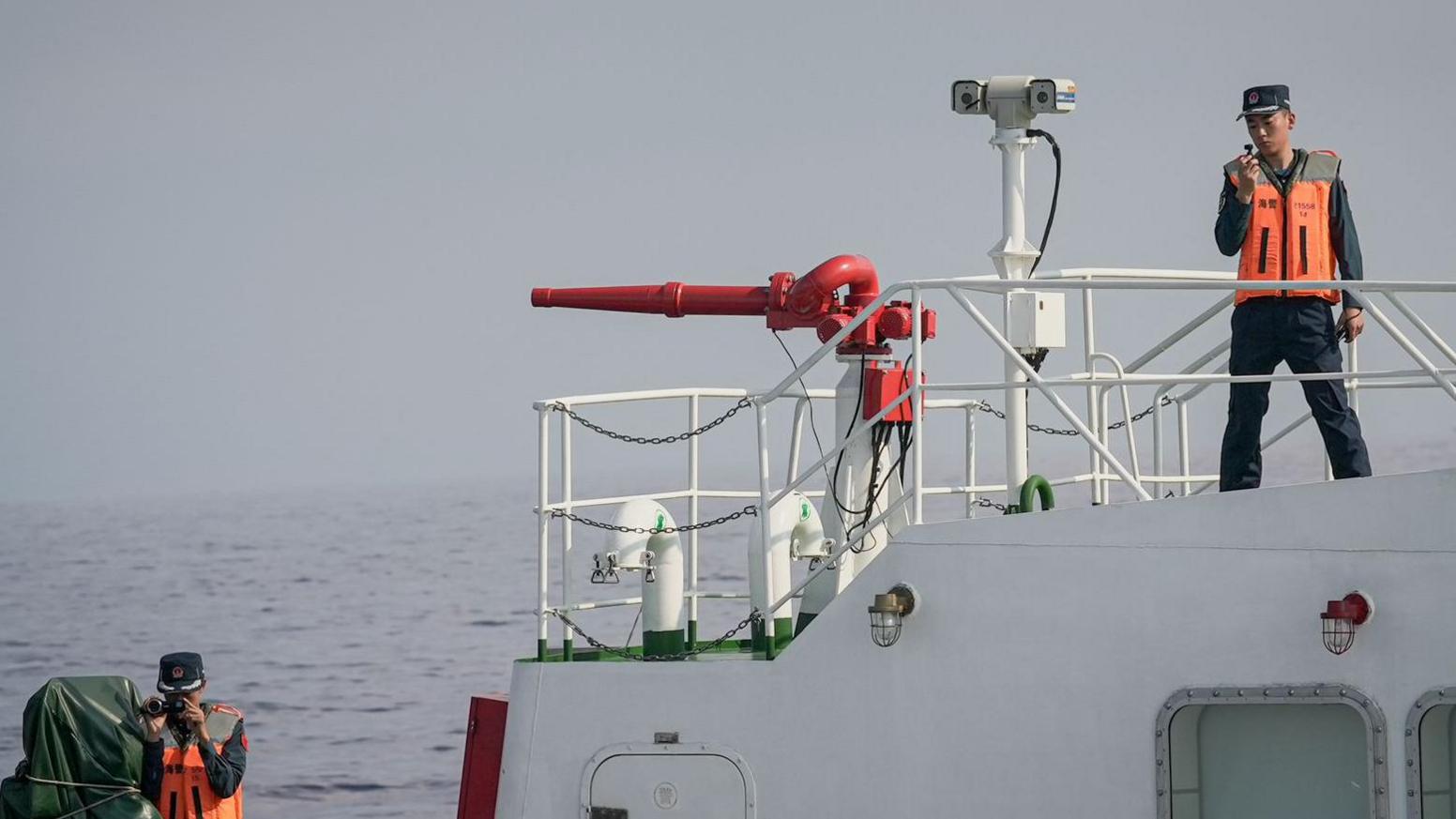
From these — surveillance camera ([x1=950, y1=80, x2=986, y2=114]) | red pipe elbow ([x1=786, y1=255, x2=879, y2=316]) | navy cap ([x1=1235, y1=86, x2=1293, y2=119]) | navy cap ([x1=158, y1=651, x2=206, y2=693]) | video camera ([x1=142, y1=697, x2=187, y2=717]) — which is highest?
surveillance camera ([x1=950, y1=80, x2=986, y2=114])

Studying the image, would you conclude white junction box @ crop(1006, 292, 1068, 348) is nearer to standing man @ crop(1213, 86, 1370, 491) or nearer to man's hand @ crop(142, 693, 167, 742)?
standing man @ crop(1213, 86, 1370, 491)

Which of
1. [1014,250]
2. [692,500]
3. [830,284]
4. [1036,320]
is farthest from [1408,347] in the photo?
[692,500]

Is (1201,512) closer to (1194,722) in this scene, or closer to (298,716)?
(1194,722)

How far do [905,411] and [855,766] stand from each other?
6.67ft

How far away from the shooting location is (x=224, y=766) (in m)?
9.73

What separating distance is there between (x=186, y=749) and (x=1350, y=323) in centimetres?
589

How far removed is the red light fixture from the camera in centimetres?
747

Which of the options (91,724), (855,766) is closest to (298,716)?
(91,724)

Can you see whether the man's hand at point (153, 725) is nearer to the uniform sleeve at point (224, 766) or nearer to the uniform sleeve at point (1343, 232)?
the uniform sleeve at point (224, 766)

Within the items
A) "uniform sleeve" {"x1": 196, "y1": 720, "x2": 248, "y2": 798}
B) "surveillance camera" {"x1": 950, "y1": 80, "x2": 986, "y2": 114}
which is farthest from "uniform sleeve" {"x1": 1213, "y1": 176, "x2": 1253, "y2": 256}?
"uniform sleeve" {"x1": 196, "y1": 720, "x2": 248, "y2": 798}

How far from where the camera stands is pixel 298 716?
131ft

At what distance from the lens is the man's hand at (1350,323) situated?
29.2 ft

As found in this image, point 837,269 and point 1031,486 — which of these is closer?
point 1031,486

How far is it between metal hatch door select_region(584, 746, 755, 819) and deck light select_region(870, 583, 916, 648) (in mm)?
940
